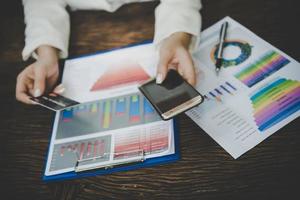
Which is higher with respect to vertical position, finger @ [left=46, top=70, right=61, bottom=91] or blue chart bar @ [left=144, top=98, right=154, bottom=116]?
blue chart bar @ [left=144, top=98, right=154, bottom=116]

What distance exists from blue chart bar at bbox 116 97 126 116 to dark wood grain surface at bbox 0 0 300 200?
0.44ft

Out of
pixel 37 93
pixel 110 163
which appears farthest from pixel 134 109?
pixel 37 93

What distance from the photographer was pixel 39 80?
0.72 meters

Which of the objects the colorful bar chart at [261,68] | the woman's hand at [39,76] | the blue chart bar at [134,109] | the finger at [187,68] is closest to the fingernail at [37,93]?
the woman's hand at [39,76]

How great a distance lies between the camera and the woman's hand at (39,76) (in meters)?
0.71

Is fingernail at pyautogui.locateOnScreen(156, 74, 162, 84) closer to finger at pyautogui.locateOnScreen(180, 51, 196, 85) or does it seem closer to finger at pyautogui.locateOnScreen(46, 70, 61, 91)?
finger at pyautogui.locateOnScreen(180, 51, 196, 85)

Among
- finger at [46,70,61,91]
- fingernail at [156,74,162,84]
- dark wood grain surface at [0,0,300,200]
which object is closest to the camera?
dark wood grain surface at [0,0,300,200]

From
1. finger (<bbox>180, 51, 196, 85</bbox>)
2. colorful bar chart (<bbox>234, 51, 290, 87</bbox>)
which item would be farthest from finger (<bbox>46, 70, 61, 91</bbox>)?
colorful bar chart (<bbox>234, 51, 290, 87</bbox>)

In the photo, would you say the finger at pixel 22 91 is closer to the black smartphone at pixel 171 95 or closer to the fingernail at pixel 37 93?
the fingernail at pixel 37 93

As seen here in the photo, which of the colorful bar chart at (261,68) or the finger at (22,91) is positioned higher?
the colorful bar chart at (261,68)

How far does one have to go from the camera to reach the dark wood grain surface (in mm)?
519

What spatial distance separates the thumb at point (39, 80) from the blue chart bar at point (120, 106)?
0.64 ft

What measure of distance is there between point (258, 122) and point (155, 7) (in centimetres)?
47

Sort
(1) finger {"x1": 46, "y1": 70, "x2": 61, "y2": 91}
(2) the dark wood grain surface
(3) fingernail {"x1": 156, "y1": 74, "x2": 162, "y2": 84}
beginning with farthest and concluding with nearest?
(1) finger {"x1": 46, "y1": 70, "x2": 61, "y2": 91} < (3) fingernail {"x1": 156, "y1": 74, "x2": 162, "y2": 84} < (2) the dark wood grain surface
